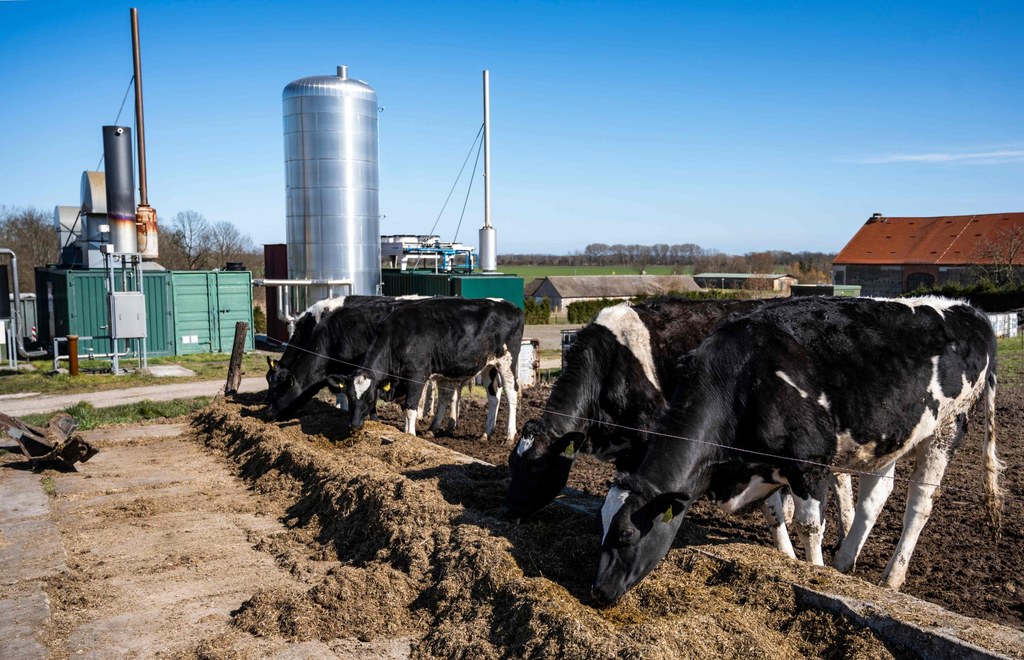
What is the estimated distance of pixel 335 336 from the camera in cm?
1504

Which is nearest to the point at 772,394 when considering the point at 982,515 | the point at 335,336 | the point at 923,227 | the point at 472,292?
the point at 982,515

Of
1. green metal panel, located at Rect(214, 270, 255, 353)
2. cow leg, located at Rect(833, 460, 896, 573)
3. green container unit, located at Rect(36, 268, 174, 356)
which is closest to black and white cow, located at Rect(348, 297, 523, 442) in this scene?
cow leg, located at Rect(833, 460, 896, 573)

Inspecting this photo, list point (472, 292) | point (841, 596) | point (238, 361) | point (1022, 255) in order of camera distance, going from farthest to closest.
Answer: point (1022, 255), point (472, 292), point (238, 361), point (841, 596)

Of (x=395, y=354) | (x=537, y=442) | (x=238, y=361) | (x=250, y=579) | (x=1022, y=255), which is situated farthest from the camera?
(x=1022, y=255)

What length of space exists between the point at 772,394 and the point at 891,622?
1895mm

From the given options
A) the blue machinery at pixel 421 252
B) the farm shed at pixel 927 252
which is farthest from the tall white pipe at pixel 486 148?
the farm shed at pixel 927 252

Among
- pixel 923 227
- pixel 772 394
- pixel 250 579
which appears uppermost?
pixel 923 227

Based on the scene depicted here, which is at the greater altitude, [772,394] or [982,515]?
[772,394]

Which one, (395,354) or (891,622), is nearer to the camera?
(891,622)

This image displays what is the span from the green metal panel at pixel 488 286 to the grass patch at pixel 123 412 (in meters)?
7.99

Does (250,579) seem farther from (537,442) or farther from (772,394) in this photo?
(772,394)

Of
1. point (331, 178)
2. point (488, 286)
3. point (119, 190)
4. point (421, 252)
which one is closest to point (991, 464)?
point (488, 286)

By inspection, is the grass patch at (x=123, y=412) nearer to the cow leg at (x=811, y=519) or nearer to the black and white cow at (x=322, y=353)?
the black and white cow at (x=322, y=353)

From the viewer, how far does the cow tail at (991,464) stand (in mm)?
7371
